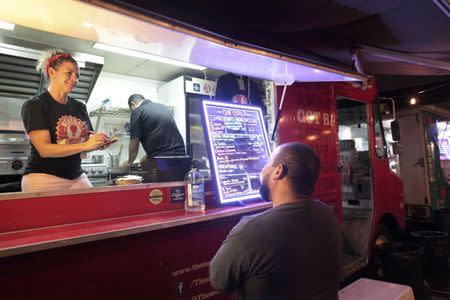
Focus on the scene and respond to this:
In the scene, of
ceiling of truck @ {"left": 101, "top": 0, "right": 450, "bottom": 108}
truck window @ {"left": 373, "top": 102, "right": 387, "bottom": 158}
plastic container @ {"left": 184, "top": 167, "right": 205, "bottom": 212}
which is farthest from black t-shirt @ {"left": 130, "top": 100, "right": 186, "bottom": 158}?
truck window @ {"left": 373, "top": 102, "right": 387, "bottom": 158}

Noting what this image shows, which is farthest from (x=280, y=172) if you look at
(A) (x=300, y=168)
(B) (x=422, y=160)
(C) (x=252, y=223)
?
(B) (x=422, y=160)

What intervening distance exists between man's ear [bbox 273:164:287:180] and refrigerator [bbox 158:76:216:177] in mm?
4519

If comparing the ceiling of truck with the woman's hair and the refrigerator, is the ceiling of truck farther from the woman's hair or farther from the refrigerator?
the refrigerator

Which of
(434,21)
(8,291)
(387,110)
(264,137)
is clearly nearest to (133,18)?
(8,291)

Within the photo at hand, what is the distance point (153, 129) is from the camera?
387 centimetres

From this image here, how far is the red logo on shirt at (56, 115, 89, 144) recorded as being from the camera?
2258mm

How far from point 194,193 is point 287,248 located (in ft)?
4.37

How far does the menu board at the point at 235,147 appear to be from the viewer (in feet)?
8.80

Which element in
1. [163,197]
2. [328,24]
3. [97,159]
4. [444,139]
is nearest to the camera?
[163,197]

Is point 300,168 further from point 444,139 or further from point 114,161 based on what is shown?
point 444,139

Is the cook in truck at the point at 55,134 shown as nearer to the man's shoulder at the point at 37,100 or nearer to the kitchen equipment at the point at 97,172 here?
the man's shoulder at the point at 37,100

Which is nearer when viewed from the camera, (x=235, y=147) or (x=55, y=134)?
(x=55, y=134)

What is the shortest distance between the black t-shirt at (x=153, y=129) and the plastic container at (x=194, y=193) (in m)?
1.29

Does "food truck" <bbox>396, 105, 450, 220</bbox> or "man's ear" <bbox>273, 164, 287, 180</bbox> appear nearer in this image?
"man's ear" <bbox>273, 164, 287, 180</bbox>
